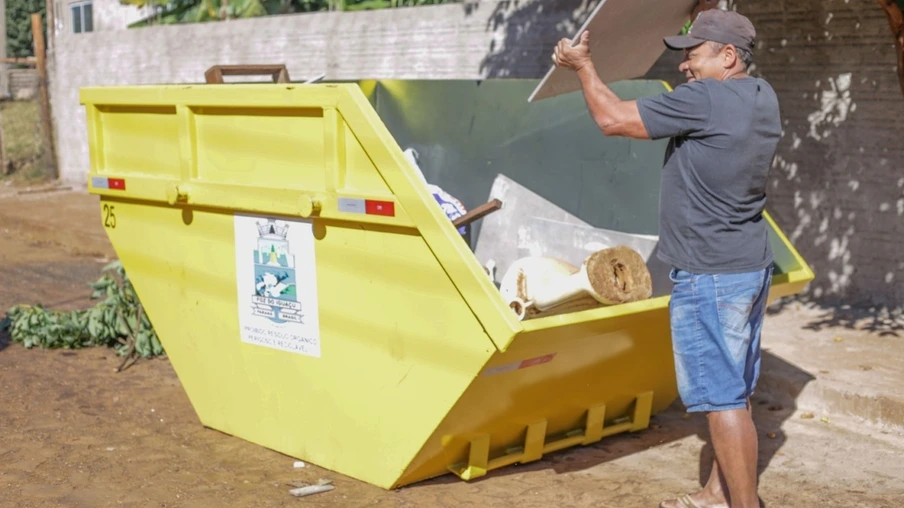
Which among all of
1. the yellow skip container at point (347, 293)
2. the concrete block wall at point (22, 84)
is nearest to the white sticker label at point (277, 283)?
the yellow skip container at point (347, 293)

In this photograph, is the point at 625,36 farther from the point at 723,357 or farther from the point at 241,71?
the point at 241,71

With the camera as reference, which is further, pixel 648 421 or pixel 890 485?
pixel 648 421

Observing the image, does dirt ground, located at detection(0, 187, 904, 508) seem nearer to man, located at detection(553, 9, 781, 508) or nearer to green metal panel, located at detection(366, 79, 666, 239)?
man, located at detection(553, 9, 781, 508)

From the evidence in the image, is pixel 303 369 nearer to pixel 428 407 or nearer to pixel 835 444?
pixel 428 407

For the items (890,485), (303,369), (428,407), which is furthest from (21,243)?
(890,485)

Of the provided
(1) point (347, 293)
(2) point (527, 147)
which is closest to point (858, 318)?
(2) point (527, 147)

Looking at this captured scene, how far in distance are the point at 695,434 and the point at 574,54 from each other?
2043mm

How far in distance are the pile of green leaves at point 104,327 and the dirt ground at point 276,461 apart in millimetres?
186

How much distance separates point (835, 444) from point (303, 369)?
234 cm

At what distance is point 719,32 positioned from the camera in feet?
11.2

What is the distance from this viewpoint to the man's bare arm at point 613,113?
334 cm

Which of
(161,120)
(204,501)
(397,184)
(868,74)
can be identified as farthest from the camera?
(868,74)

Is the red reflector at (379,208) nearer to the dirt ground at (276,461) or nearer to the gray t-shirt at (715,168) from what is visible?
the gray t-shirt at (715,168)

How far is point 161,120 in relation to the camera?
14.7 ft
